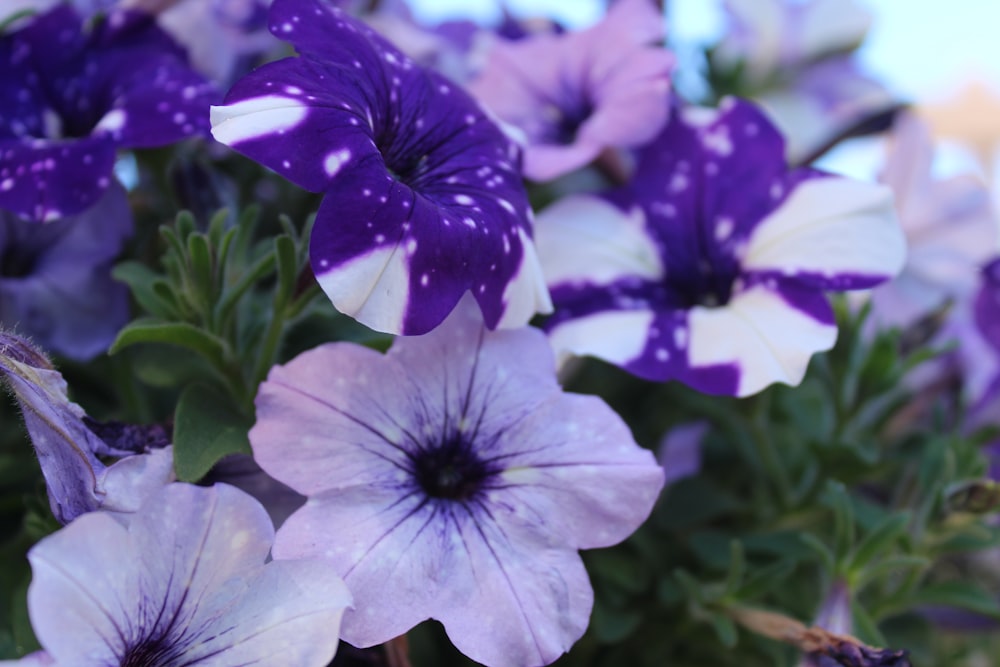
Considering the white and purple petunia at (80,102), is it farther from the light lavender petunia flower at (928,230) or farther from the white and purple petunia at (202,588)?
the light lavender petunia flower at (928,230)

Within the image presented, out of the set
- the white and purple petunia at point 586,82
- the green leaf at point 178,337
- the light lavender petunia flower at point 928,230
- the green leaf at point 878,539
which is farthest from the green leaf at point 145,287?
the light lavender petunia flower at point 928,230

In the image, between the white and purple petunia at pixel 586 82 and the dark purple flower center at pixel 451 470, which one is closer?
the dark purple flower center at pixel 451 470

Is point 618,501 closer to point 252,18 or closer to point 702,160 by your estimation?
point 702,160

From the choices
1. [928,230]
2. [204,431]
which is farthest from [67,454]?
[928,230]

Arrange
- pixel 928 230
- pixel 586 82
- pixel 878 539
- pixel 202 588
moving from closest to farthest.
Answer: pixel 202 588, pixel 878 539, pixel 586 82, pixel 928 230

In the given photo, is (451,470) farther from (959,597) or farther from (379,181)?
(959,597)

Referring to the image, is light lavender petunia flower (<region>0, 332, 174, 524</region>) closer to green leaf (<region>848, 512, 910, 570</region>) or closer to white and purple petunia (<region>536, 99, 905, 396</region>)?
white and purple petunia (<region>536, 99, 905, 396</region>)
